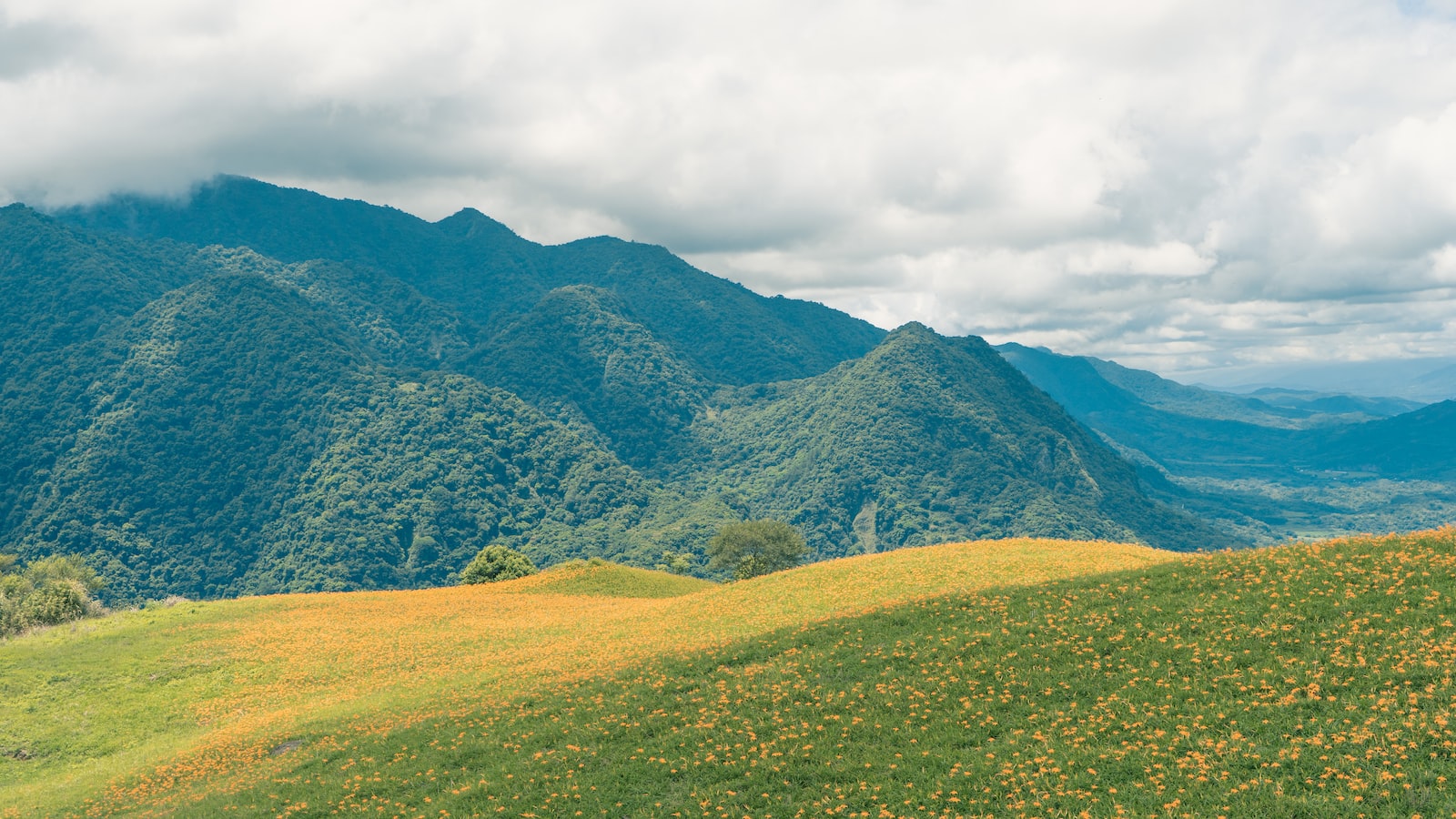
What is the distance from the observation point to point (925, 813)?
62.4 ft

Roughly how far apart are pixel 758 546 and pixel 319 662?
83.9 m

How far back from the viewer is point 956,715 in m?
23.8

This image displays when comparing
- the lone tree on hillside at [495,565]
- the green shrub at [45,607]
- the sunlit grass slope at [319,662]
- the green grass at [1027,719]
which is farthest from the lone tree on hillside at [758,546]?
the green grass at [1027,719]

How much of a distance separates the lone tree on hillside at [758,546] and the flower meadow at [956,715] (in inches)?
3302

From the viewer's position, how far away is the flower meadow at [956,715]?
1875 cm

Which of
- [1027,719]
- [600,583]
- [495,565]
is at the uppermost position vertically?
[1027,719]

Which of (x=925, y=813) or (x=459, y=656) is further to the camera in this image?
(x=459, y=656)

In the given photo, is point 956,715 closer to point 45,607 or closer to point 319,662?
point 319,662

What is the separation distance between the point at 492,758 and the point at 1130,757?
20.1 meters

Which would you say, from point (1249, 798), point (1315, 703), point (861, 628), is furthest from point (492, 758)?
point (1315, 703)

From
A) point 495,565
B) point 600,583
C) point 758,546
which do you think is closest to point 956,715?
point 600,583

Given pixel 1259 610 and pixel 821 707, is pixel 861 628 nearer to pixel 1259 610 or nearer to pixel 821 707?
pixel 821 707

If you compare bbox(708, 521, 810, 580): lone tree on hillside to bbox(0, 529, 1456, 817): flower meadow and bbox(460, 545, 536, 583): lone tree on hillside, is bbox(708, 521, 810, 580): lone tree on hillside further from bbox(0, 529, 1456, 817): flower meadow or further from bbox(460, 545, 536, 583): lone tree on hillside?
bbox(0, 529, 1456, 817): flower meadow

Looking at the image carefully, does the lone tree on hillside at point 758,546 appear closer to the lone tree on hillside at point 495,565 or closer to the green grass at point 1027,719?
the lone tree on hillside at point 495,565
